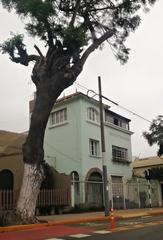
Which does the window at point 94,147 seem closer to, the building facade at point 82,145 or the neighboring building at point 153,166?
the building facade at point 82,145

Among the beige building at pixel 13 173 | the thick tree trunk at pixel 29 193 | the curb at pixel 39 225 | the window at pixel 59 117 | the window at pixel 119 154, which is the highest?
the window at pixel 59 117

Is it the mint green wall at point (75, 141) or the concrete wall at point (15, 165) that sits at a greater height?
the mint green wall at point (75, 141)

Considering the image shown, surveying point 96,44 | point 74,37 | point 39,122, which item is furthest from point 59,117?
point 74,37

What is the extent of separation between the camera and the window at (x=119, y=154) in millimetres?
35916

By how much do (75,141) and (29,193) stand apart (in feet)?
46.3

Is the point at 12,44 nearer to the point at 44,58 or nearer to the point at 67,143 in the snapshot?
the point at 44,58

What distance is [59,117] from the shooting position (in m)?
34.1

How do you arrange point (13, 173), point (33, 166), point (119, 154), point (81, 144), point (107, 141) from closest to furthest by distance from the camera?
point (33, 166) → point (13, 173) → point (81, 144) → point (107, 141) → point (119, 154)

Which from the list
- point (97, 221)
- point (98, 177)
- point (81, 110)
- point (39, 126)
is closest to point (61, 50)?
point (39, 126)

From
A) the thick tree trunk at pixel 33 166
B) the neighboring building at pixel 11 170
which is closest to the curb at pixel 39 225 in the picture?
the thick tree trunk at pixel 33 166

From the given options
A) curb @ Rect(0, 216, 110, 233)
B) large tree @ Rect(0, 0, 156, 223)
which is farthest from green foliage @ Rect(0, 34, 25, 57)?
curb @ Rect(0, 216, 110, 233)

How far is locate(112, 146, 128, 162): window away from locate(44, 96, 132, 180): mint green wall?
2.69 feet

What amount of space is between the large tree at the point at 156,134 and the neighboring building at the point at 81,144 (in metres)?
4.35

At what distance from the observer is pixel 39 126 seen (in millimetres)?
18453
